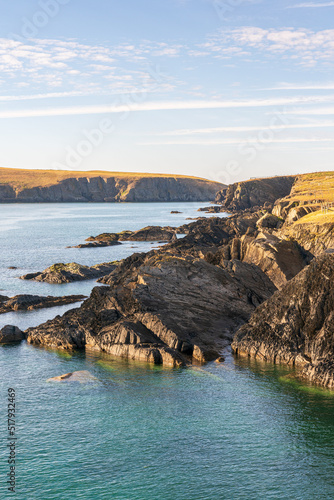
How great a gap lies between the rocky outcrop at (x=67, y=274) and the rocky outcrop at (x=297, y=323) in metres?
51.1

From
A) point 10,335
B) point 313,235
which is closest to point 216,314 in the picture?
point 10,335

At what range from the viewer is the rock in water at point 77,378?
159ft

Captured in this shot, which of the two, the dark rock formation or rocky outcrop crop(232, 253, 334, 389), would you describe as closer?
rocky outcrop crop(232, 253, 334, 389)

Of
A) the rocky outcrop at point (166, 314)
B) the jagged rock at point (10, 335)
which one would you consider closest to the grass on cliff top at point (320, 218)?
the rocky outcrop at point (166, 314)

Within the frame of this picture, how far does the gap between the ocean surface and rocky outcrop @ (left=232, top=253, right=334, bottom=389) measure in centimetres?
206

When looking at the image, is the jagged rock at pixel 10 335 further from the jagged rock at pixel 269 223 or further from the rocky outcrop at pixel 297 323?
the jagged rock at pixel 269 223

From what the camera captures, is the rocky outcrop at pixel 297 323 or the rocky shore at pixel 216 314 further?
the rocky shore at pixel 216 314

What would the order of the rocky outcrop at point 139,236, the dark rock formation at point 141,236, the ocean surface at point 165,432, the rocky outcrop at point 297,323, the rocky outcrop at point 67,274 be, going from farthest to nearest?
the dark rock formation at point 141,236 → the rocky outcrop at point 139,236 → the rocky outcrop at point 67,274 → the rocky outcrop at point 297,323 → the ocean surface at point 165,432

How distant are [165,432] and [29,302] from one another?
148 feet

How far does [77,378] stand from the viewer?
48.8 m

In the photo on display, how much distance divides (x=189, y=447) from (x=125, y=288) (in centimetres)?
2895

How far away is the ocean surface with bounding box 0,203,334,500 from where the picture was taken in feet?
104

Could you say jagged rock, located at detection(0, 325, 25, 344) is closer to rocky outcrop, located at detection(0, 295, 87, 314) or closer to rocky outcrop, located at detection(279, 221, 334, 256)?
rocky outcrop, located at detection(0, 295, 87, 314)

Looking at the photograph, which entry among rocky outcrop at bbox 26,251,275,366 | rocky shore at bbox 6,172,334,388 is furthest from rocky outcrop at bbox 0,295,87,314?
rocky outcrop at bbox 26,251,275,366
